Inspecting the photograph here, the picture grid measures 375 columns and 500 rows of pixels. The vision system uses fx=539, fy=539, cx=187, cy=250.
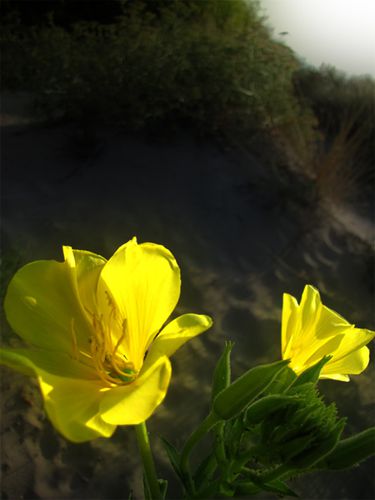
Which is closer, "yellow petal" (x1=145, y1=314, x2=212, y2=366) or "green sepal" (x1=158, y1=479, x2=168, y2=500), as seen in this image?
"yellow petal" (x1=145, y1=314, x2=212, y2=366)

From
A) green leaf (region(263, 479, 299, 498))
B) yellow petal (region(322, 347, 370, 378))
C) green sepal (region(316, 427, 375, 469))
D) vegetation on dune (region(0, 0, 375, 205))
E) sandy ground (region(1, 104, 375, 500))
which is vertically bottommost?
sandy ground (region(1, 104, 375, 500))

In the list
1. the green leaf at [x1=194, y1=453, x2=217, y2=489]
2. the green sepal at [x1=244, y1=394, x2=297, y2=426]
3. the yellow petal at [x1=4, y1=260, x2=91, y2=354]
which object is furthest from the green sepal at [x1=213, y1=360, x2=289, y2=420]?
the yellow petal at [x1=4, y1=260, x2=91, y2=354]

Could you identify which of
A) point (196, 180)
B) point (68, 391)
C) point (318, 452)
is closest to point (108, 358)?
point (68, 391)

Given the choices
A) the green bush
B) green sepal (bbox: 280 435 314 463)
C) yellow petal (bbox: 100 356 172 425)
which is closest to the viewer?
yellow petal (bbox: 100 356 172 425)

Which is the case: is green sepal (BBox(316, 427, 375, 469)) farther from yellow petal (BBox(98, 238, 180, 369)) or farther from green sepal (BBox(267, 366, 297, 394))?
yellow petal (BBox(98, 238, 180, 369))

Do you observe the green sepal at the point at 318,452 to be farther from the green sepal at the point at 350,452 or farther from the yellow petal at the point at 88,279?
the yellow petal at the point at 88,279

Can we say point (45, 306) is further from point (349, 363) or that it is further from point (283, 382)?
point (349, 363)

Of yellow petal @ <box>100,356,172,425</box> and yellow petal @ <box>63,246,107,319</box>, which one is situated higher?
yellow petal @ <box>100,356,172,425</box>

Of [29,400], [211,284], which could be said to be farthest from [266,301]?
[29,400]
